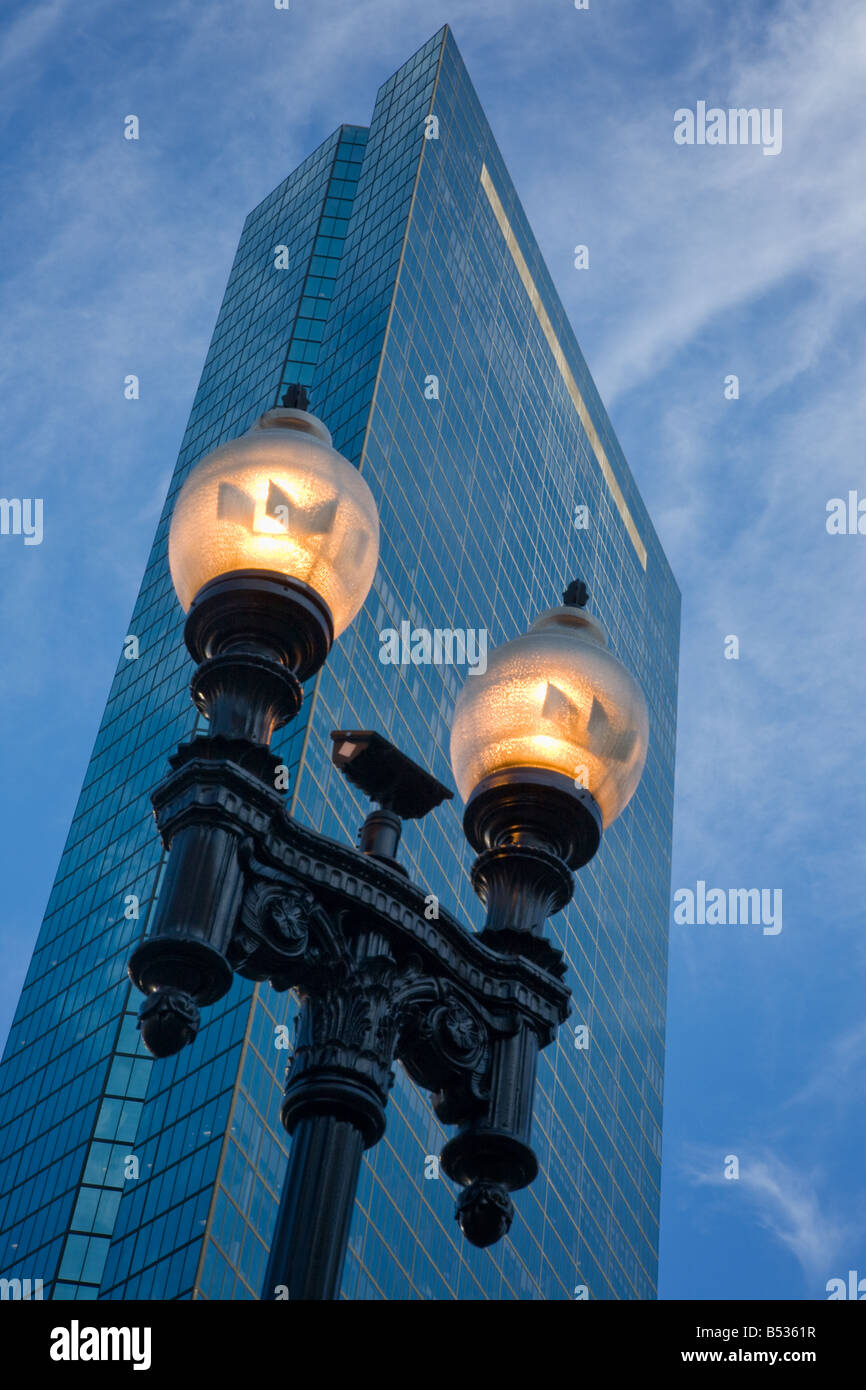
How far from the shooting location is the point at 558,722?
25.2ft

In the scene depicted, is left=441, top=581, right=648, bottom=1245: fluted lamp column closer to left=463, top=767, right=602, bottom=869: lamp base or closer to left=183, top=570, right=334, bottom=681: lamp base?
left=463, top=767, right=602, bottom=869: lamp base

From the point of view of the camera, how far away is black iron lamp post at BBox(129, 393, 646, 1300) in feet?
21.2

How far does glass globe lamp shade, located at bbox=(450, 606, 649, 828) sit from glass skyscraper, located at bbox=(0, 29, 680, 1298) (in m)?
43.7

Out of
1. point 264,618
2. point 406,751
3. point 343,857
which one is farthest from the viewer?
point 406,751

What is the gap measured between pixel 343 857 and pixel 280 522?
1.36 meters

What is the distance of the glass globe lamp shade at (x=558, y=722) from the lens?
766 centimetres

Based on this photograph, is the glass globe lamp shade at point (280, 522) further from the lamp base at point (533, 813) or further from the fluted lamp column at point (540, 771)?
the lamp base at point (533, 813)

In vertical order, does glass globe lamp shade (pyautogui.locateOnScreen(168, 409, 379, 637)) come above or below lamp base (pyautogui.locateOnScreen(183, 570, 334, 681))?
above

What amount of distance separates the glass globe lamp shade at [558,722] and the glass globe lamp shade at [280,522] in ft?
2.34

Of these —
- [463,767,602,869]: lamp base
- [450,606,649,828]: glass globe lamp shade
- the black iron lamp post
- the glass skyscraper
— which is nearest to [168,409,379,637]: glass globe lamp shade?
the black iron lamp post

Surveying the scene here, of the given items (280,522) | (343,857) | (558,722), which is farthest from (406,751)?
(343,857)

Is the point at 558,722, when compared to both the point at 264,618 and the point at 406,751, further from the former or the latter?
the point at 406,751

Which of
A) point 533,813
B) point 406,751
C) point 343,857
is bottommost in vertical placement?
point 343,857

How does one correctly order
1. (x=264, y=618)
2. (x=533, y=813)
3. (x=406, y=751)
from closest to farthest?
(x=264, y=618)
(x=533, y=813)
(x=406, y=751)
